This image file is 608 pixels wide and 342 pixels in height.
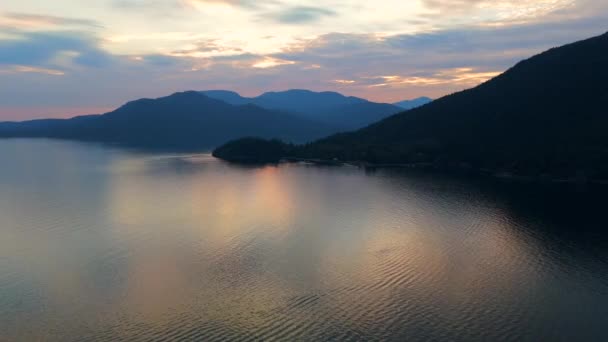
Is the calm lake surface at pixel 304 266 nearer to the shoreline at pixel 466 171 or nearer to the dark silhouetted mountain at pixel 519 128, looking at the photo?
the shoreline at pixel 466 171

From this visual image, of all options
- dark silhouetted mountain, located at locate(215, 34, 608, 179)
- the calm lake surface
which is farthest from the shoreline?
the calm lake surface

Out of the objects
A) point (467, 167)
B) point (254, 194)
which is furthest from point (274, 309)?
point (467, 167)

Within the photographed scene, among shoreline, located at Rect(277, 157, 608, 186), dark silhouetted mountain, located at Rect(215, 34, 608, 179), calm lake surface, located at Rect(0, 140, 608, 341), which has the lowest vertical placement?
calm lake surface, located at Rect(0, 140, 608, 341)

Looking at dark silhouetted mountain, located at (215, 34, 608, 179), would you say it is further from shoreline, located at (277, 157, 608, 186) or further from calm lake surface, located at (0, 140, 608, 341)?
calm lake surface, located at (0, 140, 608, 341)

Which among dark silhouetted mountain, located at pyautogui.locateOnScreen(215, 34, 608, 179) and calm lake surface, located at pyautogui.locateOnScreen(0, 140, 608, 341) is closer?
calm lake surface, located at pyautogui.locateOnScreen(0, 140, 608, 341)

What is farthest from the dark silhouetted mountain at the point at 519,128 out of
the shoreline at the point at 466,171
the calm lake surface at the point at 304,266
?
the calm lake surface at the point at 304,266

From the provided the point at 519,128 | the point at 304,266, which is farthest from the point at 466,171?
the point at 304,266
